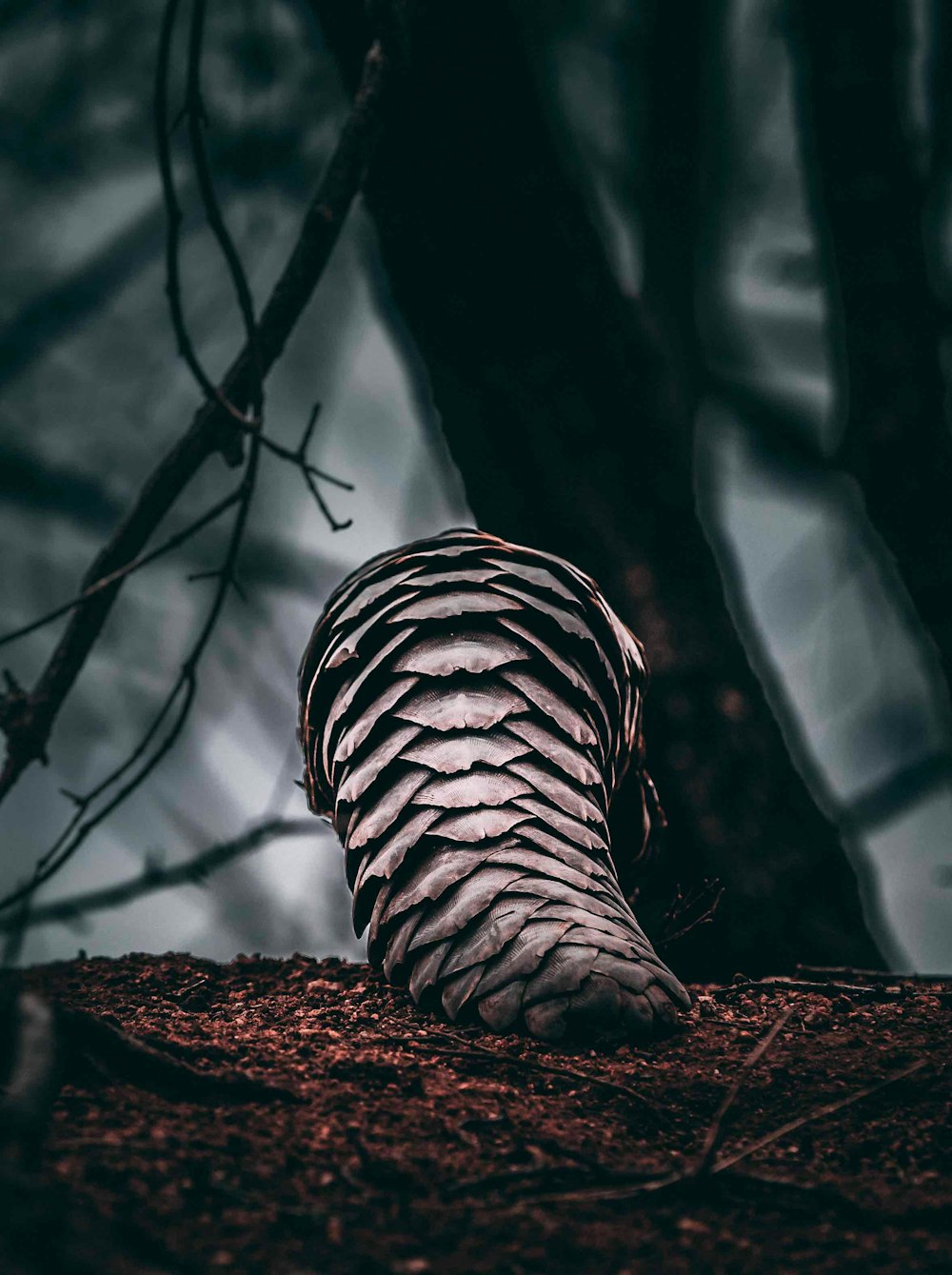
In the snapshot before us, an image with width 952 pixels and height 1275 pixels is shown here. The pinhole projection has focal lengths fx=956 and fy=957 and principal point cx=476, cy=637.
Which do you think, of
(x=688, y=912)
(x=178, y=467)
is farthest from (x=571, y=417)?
(x=178, y=467)

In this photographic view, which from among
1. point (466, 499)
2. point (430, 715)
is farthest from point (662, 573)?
point (430, 715)

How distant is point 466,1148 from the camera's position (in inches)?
17.8

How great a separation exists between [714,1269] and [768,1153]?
129mm

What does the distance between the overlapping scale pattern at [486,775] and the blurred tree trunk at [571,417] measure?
356 mm

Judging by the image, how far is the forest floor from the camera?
354mm

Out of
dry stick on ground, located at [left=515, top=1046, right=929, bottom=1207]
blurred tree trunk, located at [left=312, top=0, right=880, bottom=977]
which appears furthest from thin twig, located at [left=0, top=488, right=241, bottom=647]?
blurred tree trunk, located at [left=312, top=0, right=880, bottom=977]

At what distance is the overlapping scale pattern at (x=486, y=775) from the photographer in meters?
0.62

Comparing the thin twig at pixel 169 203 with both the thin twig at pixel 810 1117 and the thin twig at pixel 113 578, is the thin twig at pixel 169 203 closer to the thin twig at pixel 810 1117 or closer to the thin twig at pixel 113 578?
the thin twig at pixel 113 578

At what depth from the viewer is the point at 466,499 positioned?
4.50 feet

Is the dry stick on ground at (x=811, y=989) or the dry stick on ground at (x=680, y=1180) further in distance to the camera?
the dry stick on ground at (x=811, y=989)

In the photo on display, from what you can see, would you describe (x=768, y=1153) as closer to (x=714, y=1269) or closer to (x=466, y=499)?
(x=714, y=1269)

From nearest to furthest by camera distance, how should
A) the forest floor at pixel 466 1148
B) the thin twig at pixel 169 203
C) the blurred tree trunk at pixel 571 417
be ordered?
the forest floor at pixel 466 1148
the thin twig at pixel 169 203
the blurred tree trunk at pixel 571 417

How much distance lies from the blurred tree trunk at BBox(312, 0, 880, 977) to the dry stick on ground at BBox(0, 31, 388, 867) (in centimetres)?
68

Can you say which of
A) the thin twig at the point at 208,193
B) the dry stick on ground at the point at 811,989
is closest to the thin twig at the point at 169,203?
the thin twig at the point at 208,193
